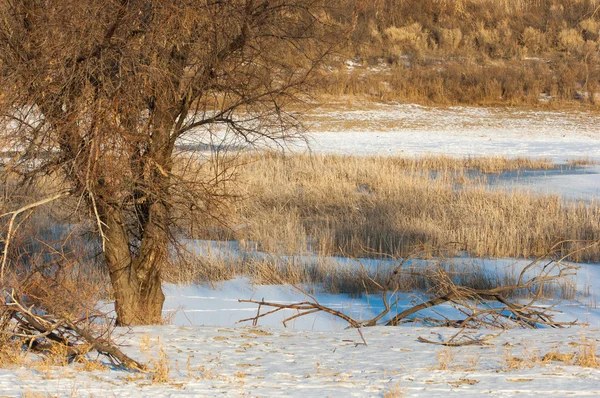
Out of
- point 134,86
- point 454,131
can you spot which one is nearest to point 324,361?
point 134,86

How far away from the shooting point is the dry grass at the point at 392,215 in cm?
1055

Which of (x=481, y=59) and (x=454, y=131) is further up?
(x=481, y=59)

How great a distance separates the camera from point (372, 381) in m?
4.29

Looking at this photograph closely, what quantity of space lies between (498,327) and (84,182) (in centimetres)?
360

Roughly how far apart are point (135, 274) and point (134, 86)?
1.95 metres

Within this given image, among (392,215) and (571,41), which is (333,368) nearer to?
(392,215)

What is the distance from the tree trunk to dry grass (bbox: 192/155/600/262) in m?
1.69

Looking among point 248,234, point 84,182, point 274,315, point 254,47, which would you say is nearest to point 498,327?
point 274,315

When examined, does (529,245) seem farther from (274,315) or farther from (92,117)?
(92,117)

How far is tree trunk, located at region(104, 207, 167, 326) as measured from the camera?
21.2 feet

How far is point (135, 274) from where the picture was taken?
261 inches

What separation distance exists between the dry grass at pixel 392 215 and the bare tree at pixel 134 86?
195 centimetres

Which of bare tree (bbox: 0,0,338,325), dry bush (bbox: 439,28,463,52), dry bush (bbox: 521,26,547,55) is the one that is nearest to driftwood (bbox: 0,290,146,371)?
bare tree (bbox: 0,0,338,325)

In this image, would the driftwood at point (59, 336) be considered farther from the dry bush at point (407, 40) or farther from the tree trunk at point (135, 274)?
the dry bush at point (407, 40)
